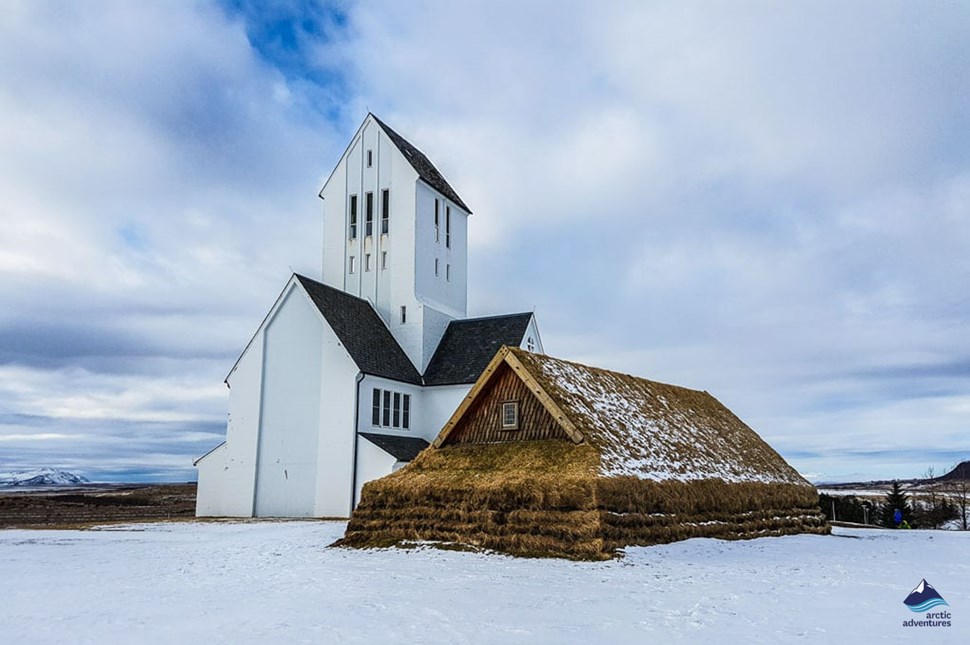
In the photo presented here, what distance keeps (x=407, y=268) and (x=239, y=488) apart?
14.0 meters

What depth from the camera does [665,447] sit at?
24078mm

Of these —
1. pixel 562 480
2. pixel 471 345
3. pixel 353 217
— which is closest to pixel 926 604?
pixel 562 480

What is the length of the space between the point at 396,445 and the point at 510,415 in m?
14.4

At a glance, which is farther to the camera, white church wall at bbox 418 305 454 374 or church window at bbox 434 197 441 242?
A: church window at bbox 434 197 441 242

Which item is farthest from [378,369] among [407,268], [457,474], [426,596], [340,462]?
[426,596]

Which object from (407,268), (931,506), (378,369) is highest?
(407,268)

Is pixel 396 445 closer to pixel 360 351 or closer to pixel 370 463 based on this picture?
pixel 370 463

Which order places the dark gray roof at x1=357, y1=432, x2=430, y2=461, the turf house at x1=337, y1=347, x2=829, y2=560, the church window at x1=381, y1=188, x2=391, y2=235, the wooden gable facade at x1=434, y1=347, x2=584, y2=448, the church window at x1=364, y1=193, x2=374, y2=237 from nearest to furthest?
the turf house at x1=337, y1=347, x2=829, y2=560 < the wooden gable facade at x1=434, y1=347, x2=584, y2=448 < the dark gray roof at x1=357, y1=432, x2=430, y2=461 < the church window at x1=381, y1=188, x2=391, y2=235 < the church window at x1=364, y1=193, x2=374, y2=237

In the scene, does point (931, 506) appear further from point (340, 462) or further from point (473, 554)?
point (473, 554)

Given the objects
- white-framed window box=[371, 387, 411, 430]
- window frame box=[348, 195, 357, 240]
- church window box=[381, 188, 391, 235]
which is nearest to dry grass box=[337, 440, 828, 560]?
white-framed window box=[371, 387, 411, 430]

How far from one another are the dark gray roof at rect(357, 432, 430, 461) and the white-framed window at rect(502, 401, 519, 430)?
41.3 feet

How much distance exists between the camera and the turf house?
19.3 m

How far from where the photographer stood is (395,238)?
4294 cm

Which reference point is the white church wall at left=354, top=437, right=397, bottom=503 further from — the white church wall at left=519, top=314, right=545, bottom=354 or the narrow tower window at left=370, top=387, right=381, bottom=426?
the white church wall at left=519, top=314, right=545, bottom=354
